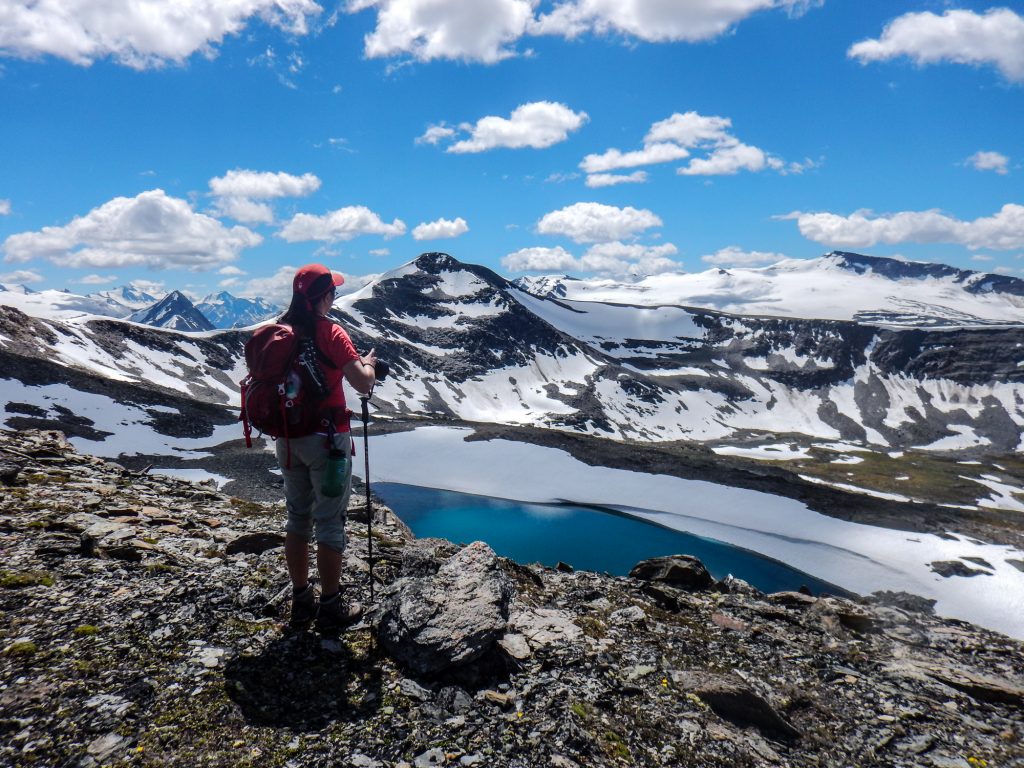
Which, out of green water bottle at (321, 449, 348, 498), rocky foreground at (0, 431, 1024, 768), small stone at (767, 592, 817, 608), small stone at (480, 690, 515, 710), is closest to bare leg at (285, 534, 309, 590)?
rocky foreground at (0, 431, 1024, 768)

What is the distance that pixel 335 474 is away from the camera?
6.49m

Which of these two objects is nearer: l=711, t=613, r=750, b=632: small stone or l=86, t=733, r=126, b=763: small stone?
l=86, t=733, r=126, b=763: small stone

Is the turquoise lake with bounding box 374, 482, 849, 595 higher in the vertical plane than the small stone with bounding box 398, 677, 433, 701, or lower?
lower

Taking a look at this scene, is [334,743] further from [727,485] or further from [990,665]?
[727,485]

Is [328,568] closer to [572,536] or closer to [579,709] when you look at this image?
[579,709]

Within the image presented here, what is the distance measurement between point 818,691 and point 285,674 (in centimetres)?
703

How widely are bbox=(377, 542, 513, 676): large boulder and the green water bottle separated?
1.65 metres

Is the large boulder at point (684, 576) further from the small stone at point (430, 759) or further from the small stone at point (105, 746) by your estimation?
the small stone at point (105, 746)

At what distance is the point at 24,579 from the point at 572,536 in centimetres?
4062

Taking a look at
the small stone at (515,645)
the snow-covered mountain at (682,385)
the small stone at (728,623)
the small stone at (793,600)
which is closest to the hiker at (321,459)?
the small stone at (515,645)

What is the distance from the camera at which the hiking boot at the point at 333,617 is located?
6.86 m

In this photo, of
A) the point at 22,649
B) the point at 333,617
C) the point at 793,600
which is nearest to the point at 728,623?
the point at 793,600

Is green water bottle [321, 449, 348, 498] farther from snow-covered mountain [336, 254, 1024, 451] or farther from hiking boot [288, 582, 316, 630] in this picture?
snow-covered mountain [336, 254, 1024, 451]

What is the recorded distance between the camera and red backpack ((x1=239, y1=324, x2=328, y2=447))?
6.30 m
